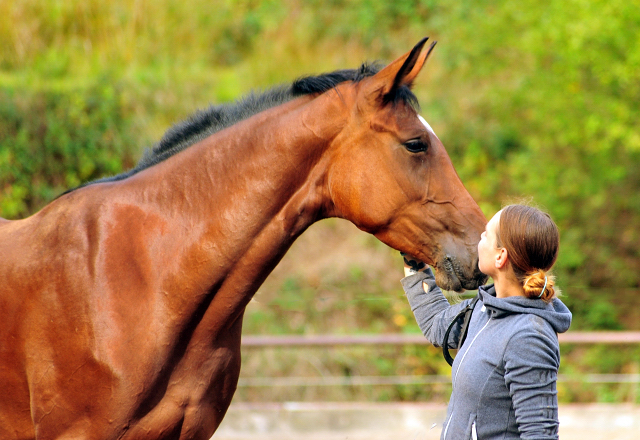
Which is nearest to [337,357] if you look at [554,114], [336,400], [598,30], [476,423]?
[336,400]

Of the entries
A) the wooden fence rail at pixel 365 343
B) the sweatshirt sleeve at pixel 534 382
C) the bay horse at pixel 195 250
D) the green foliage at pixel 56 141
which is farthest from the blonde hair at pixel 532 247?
the green foliage at pixel 56 141

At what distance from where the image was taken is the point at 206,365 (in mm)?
2195

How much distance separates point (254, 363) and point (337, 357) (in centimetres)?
103

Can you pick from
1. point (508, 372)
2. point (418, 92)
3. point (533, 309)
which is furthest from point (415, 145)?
point (418, 92)

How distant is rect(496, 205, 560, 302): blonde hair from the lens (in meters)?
1.74

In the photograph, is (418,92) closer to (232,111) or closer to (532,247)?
(232,111)

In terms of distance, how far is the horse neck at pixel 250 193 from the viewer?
2191 mm

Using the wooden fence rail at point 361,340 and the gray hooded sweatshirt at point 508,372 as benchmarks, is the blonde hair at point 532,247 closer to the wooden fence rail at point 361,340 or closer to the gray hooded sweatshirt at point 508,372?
the gray hooded sweatshirt at point 508,372

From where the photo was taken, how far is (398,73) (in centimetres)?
216

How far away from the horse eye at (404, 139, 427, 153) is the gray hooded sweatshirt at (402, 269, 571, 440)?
589 mm

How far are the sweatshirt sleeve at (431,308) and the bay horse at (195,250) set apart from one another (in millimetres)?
109

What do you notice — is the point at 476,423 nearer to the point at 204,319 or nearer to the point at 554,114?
the point at 204,319

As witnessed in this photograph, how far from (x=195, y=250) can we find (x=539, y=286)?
1.20 m

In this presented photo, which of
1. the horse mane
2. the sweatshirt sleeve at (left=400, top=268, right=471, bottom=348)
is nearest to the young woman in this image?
the sweatshirt sleeve at (left=400, top=268, right=471, bottom=348)
